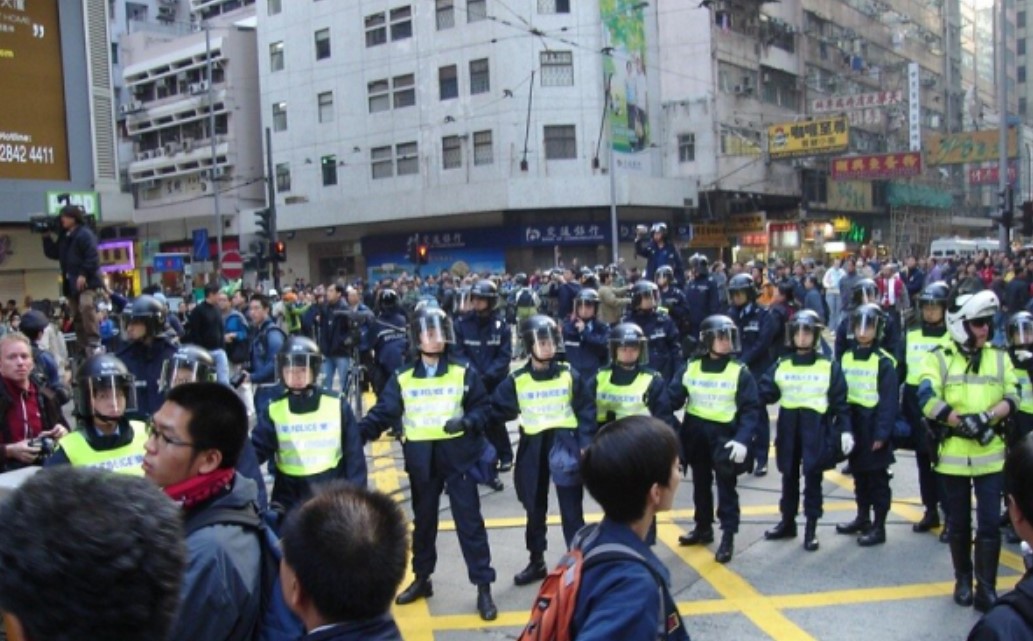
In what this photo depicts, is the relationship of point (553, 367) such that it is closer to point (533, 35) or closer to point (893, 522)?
point (893, 522)

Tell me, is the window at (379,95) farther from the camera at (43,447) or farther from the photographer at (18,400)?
the camera at (43,447)

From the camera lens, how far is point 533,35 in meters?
37.6

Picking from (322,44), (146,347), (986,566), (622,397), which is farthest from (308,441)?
(322,44)

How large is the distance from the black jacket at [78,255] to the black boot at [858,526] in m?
7.03

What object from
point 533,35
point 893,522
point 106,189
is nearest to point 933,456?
point 893,522

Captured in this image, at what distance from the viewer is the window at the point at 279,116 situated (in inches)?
1738

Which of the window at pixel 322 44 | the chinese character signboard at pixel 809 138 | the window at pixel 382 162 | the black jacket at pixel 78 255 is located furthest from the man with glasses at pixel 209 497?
the window at pixel 322 44

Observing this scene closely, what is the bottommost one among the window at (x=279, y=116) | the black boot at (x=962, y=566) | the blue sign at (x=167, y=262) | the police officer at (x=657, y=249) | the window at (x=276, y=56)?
the black boot at (x=962, y=566)

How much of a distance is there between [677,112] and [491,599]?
37.7 m

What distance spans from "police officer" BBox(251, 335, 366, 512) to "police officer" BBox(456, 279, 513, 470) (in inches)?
175

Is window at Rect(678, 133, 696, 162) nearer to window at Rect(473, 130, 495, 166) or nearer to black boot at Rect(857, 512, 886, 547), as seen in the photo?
window at Rect(473, 130, 495, 166)

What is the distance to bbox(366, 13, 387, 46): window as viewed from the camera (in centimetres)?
4053

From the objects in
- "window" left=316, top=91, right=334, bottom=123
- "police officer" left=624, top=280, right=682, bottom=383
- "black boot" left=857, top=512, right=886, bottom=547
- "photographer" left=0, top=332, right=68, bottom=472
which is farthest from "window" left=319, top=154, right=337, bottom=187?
"black boot" left=857, top=512, right=886, bottom=547

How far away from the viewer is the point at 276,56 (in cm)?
4434
